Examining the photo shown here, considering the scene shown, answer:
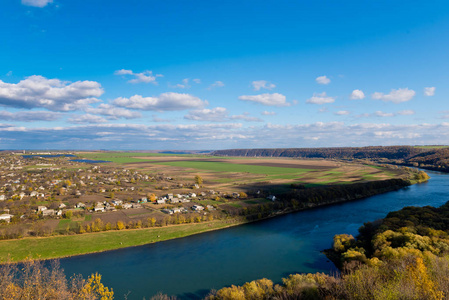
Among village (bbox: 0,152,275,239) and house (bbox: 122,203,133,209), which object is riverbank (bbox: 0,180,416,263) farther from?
house (bbox: 122,203,133,209)

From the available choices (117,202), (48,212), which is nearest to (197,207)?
(117,202)

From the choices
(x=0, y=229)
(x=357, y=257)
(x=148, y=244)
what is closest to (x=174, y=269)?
(x=148, y=244)

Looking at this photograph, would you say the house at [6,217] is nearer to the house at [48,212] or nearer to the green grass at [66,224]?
the house at [48,212]

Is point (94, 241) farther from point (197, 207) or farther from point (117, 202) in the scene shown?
point (197, 207)

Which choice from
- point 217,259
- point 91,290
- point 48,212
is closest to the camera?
point 91,290

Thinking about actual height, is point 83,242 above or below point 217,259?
above

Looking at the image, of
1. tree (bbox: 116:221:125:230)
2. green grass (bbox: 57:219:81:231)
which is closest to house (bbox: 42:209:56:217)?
green grass (bbox: 57:219:81:231)

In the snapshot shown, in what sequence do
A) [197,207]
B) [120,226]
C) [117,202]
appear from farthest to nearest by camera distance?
[117,202]
[197,207]
[120,226]
